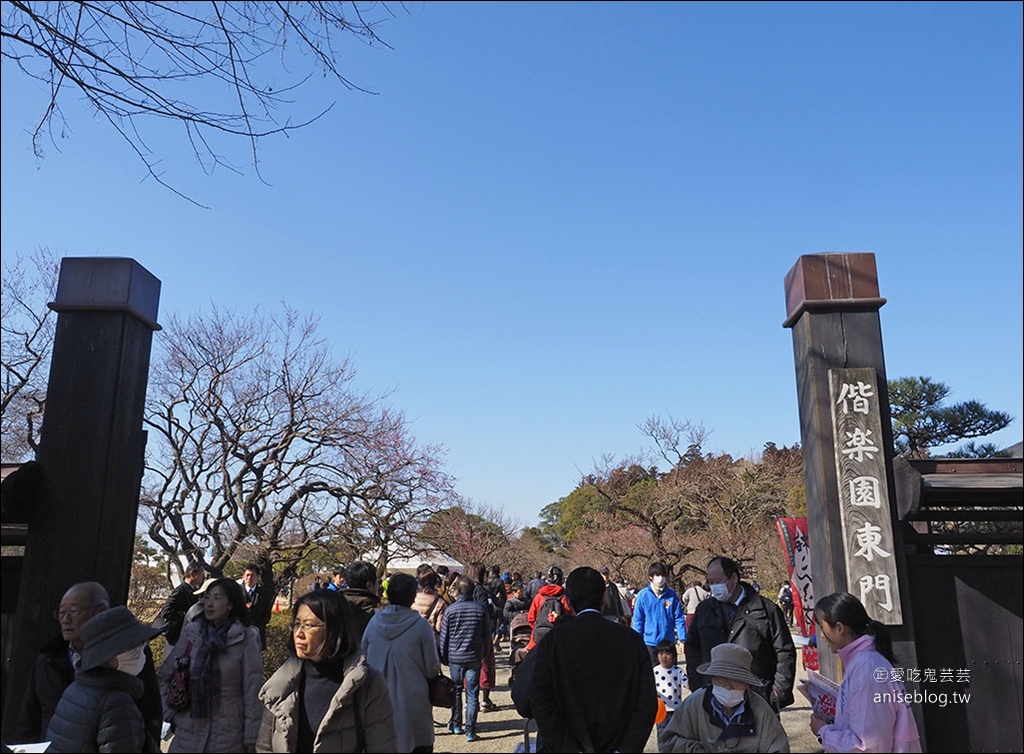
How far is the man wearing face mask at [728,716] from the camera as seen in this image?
3.45 metres

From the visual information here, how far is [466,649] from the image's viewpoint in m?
7.29

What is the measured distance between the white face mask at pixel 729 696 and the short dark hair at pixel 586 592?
28.6 inches

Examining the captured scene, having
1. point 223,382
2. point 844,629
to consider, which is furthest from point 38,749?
point 223,382

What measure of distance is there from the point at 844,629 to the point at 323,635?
256 centimetres

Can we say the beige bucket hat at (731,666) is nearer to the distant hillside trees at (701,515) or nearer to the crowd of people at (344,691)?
the crowd of people at (344,691)

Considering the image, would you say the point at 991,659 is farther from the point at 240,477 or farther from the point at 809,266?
the point at 240,477


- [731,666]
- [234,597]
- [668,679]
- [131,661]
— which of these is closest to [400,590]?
[234,597]

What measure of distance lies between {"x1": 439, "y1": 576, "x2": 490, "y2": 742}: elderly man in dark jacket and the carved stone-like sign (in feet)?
12.5

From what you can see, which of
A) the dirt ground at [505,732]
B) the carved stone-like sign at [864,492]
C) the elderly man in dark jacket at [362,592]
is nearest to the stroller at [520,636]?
the dirt ground at [505,732]

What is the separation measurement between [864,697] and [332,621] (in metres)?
2.51

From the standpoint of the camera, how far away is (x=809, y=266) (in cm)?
564

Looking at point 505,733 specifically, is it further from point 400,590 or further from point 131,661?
point 131,661

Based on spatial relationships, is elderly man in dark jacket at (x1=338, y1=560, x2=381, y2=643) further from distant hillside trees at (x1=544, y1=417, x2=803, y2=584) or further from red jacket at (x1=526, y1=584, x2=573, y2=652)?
distant hillside trees at (x1=544, y1=417, x2=803, y2=584)

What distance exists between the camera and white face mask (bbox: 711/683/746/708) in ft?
11.5
